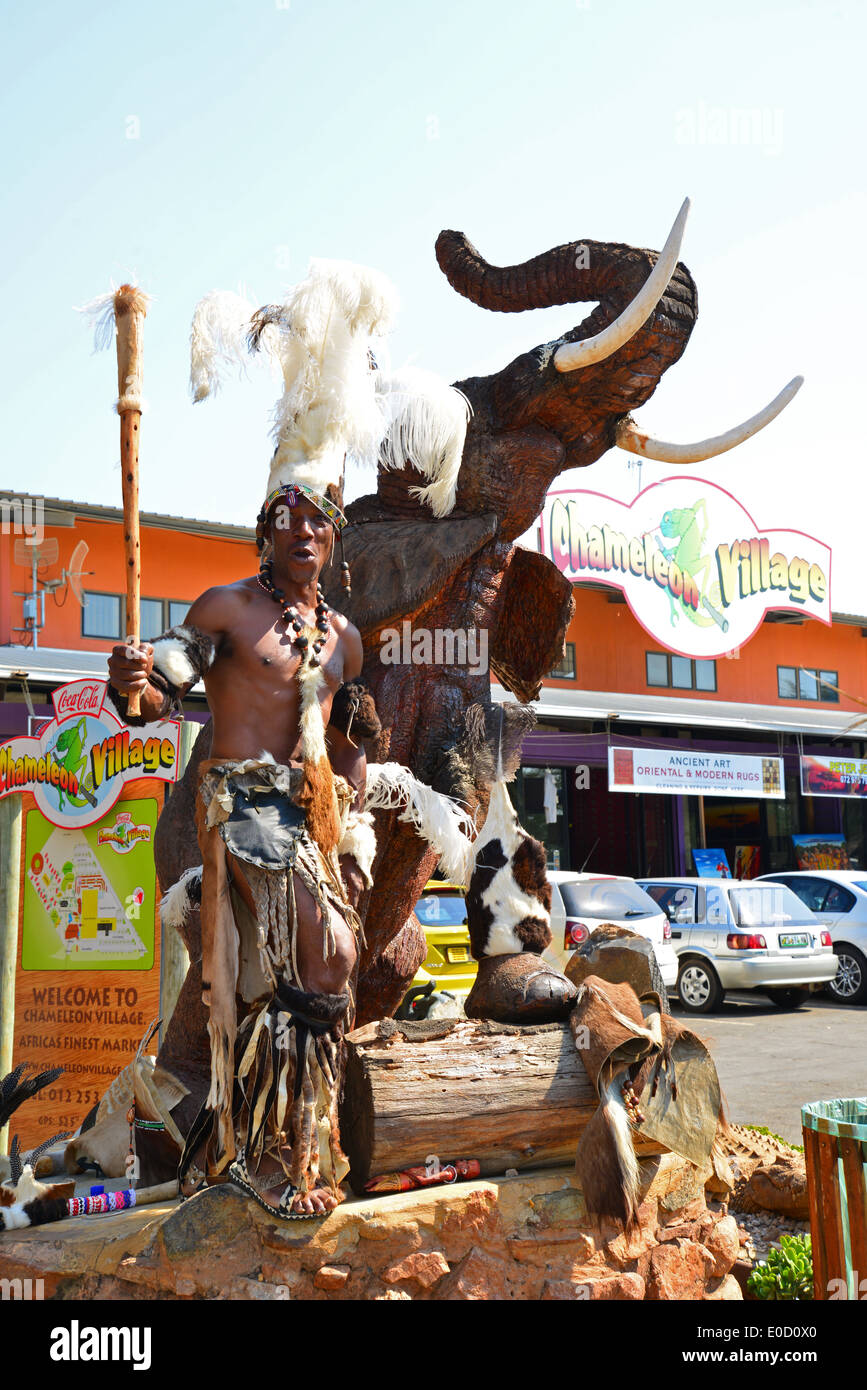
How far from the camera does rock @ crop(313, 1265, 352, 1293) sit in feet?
10.3

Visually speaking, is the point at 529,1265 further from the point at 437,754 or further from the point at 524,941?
the point at 437,754

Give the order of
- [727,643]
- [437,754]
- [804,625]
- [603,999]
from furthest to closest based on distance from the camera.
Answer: [804,625], [727,643], [437,754], [603,999]

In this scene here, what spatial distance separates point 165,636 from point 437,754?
1.35m

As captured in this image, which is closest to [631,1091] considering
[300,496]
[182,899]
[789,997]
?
[182,899]

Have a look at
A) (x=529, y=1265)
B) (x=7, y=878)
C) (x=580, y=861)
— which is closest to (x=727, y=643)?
(x=580, y=861)

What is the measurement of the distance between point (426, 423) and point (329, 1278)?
262 centimetres

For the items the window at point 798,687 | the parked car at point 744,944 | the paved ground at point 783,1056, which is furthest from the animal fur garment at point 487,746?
the window at point 798,687

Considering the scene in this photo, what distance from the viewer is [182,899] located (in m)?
3.69

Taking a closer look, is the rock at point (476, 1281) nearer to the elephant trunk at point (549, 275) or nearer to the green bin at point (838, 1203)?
the green bin at point (838, 1203)

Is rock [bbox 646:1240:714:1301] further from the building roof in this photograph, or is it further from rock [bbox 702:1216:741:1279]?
the building roof

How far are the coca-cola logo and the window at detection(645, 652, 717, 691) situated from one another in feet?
54.1
